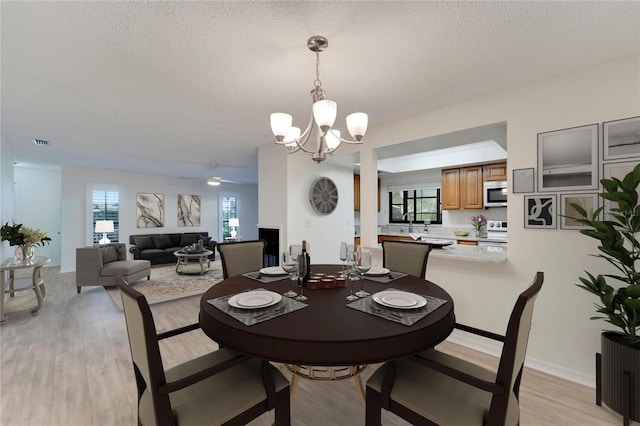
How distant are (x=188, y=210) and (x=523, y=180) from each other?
8.21 m

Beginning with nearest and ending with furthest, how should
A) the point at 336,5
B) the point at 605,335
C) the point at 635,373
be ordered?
the point at 336,5 < the point at 635,373 < the point at 605,335

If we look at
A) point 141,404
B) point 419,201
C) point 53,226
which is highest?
point 419,201

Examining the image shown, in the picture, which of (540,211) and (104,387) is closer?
(104,387)

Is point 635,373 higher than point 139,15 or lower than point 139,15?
lower

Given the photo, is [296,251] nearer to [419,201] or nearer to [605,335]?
[605,335]

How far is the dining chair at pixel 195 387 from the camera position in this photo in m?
1.03

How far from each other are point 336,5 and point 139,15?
1081mm

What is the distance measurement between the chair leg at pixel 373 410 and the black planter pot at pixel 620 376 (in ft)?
5.14

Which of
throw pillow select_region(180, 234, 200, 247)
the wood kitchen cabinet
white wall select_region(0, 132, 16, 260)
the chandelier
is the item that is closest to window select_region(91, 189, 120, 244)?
throw pillow select_region(180, 234, 200, 247)

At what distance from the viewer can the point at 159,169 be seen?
6.75m

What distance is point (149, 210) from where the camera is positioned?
7.55m

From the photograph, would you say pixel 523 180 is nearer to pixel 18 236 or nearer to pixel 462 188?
pixel 462 188

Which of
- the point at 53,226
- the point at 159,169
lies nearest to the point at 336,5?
the point at 159,169

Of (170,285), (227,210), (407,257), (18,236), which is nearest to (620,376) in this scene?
(407,257)
